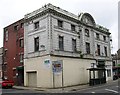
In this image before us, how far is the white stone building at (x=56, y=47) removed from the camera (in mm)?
28422

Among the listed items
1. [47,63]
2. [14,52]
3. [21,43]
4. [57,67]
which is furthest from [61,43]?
[14,52]

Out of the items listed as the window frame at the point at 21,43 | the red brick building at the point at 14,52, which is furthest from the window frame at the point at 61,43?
the window frame at the point at 21,43

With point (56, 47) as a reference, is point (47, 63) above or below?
below

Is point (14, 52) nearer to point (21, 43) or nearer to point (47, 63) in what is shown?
point (21, 43)

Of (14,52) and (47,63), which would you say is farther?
(14,52)

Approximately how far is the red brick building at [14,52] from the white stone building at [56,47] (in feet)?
7.03

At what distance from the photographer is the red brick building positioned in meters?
34.5

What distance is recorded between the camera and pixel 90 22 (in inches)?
1518

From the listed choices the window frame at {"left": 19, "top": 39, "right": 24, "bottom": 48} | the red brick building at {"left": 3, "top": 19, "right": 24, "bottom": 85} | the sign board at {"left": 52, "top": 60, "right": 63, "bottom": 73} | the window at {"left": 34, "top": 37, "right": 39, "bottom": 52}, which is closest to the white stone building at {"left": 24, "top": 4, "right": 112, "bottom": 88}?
the window at {"left": 34, "top": 37, "right": 39, "bottom": 52}

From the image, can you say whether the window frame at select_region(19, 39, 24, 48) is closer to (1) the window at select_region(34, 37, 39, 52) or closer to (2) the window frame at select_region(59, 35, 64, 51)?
(1) the window at select_region(34, 37, 39, 52)

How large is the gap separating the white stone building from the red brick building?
2.14m

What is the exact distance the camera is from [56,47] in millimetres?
29250

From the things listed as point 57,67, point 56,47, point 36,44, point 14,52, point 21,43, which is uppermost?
point 21,43

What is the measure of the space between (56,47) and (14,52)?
10704 millimetres
